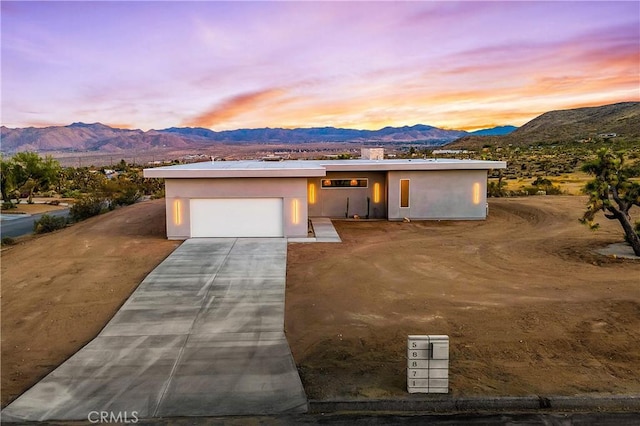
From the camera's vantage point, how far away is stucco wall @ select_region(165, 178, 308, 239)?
1855cm

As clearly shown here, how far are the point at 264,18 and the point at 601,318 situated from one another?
24405mm

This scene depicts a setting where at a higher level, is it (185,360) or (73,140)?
(73,140)

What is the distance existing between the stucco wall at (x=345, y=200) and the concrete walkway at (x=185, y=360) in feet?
34.8

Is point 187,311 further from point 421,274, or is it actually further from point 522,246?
point 522,246

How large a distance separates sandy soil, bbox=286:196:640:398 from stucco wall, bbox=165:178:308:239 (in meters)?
1.77

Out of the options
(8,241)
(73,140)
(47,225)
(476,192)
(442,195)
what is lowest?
(8,241)

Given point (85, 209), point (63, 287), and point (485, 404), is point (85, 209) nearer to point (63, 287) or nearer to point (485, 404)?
point (63, 287)

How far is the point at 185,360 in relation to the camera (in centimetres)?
830

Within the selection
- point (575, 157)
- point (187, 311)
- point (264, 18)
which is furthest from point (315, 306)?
point (575, 157)

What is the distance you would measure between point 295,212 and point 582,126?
91772mm

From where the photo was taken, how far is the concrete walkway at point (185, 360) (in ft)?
22.4

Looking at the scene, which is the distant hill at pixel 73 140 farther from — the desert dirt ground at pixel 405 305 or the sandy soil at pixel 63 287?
the desert dirt ground at pixel 405 305

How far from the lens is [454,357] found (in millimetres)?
8172

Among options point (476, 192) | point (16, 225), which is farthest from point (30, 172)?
point (476, 192)
